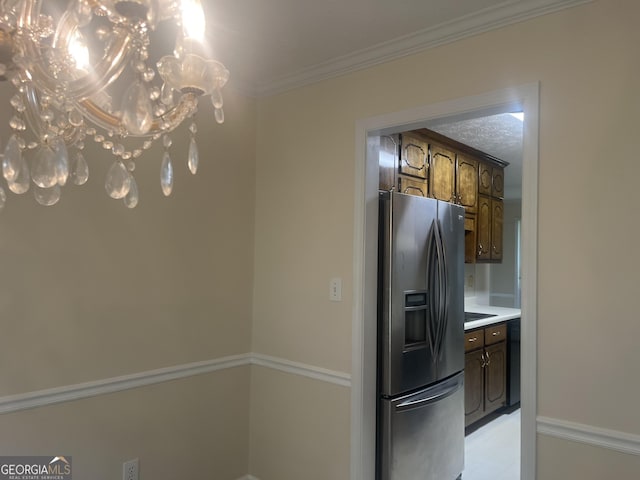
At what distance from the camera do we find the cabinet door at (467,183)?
12.7 feet

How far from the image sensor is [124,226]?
218 cm

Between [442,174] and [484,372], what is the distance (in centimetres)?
176

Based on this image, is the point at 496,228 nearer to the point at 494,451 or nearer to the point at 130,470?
the point at 494,451

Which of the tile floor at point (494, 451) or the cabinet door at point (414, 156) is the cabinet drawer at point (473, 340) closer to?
the tile floor at point (494, 451)

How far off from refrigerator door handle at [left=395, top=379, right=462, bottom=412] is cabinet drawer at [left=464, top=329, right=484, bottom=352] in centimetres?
79

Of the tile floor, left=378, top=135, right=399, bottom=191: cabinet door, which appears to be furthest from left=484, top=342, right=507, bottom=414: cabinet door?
left=378, top=135, right=399, bottom=191: cabinet door

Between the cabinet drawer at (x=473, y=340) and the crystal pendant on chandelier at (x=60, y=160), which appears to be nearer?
the crystal pendant on chandelier at (x=60, y=160)

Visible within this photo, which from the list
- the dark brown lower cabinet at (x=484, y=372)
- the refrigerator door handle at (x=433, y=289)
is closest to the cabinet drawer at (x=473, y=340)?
the dark brown lower cabinet at (x=484, y=372)

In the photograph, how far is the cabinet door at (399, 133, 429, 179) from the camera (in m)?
3.08

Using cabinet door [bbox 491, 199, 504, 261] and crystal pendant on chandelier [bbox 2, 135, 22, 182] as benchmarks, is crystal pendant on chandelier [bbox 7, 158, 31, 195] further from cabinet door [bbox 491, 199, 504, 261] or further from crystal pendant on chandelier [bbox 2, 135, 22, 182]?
cabinet door [bbox 491, 199, 504, 261]

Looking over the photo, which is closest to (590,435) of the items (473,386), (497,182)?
(473,386)

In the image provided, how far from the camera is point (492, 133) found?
3527 mm

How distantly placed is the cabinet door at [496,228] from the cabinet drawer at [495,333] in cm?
68

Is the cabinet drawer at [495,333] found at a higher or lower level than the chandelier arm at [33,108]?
lower
